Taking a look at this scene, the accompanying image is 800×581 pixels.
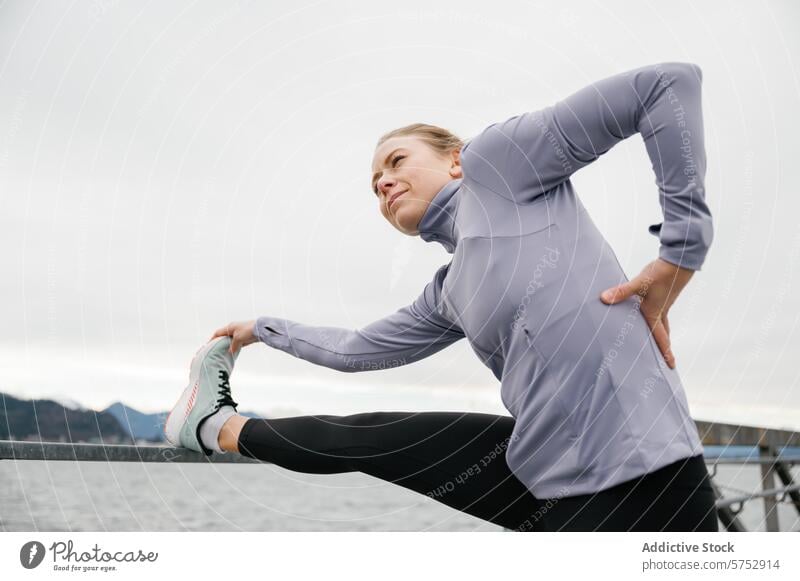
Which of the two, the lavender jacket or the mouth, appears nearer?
the lavender jacket

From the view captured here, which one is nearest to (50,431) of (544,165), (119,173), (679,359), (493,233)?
(119,173)

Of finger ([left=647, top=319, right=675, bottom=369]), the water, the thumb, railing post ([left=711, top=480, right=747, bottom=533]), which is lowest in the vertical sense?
the water

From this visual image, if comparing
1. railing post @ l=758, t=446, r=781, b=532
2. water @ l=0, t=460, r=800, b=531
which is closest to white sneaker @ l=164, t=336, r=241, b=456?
railing post @ l=758, t=446, r=781, b=532

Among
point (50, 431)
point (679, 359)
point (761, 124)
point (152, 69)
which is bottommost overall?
point (50, 431)

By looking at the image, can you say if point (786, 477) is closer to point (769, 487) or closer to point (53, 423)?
point (769, 487)

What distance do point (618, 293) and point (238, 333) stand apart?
2.87ft

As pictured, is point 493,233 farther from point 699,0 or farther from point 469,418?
point 699,0

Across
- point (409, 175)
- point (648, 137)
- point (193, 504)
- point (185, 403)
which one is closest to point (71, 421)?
point (185, 403)

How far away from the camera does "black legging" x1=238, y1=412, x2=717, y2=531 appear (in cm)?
122

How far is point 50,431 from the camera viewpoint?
4.43 ft

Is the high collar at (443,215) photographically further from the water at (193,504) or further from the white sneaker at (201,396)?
the water at (193,504)

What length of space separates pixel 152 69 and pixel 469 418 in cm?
121

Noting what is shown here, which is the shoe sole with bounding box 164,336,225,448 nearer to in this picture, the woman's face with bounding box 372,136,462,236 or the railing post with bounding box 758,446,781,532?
the woman's face with bounding box 372,136,462,236

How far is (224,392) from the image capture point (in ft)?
4.81
